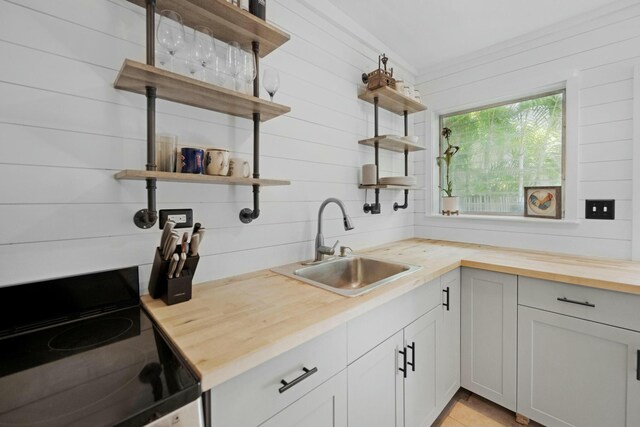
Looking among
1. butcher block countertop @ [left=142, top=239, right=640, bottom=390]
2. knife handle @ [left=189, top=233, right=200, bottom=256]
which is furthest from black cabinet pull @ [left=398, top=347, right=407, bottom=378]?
knife handle @ [left=189, top=233, right=200, bottom=256]

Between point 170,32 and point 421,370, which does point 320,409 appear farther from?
point 170,32

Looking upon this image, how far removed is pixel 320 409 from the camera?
0.87 meters

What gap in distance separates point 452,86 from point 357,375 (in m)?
2.36

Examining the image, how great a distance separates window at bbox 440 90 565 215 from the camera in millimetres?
1983

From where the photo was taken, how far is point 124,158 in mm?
1021

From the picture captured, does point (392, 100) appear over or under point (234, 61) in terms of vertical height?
over

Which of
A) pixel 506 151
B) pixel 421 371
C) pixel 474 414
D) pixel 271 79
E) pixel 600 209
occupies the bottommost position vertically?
pixel 474 414

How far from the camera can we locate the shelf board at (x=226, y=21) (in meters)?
0.99

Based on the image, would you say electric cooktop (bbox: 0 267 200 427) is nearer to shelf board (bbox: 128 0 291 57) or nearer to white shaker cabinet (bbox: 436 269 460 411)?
shelf board (bbox: 128 0 291 57)

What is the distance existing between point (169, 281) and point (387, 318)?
845 millimetres

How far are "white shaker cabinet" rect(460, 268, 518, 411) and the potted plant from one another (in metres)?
0.82

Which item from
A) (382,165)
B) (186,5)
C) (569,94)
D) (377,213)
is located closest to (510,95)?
(569,94)

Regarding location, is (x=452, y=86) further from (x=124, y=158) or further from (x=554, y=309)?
(x=124, y=158)

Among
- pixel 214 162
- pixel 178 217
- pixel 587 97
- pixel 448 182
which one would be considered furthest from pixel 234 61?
pixel 587 97
